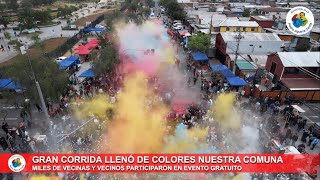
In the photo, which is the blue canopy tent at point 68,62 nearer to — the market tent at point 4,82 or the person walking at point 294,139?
the market tent at point 4,82

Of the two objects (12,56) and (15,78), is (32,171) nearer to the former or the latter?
(15,78)

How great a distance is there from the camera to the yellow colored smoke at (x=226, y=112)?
17.2m

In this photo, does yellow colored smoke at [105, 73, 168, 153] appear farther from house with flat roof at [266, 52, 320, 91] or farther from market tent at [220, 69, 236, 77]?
house with flat roof at [266, 52, 320, 91]

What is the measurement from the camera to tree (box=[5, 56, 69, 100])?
693 inches

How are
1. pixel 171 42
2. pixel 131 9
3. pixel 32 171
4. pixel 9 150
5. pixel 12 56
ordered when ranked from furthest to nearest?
pixel 131 9
pixel 171 42
pixel 12 56
pixel 9 150
pixel 32 171

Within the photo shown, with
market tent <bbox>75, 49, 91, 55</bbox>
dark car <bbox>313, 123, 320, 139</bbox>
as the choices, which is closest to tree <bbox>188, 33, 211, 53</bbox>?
market tent <bbox>75, 49, 91, 55</bbox>

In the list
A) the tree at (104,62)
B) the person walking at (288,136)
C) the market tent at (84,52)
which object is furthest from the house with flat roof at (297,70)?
the market tent at (84,52)

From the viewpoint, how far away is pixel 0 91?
817 inches

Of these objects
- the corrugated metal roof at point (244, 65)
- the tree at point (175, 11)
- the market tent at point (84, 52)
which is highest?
the tree at point (175, 11)

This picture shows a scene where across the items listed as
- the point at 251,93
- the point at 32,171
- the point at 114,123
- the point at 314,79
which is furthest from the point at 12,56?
the point at 314,79

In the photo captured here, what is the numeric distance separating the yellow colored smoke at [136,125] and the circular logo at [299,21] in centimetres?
1034

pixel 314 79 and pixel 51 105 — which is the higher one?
Result: pixel 314 79

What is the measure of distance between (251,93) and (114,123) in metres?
12.5

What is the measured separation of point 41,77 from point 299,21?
715 inches
